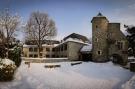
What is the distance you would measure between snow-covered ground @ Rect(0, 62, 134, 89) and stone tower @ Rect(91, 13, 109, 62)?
197 centimetres

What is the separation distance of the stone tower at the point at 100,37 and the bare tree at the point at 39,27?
5688mm

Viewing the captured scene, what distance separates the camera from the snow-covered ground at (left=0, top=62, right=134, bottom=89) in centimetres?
1458

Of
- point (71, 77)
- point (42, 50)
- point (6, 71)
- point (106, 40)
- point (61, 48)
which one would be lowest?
point (71, 77)

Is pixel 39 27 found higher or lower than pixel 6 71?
higher

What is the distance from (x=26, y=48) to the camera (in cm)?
3444

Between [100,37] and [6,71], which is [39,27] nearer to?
[100,37]

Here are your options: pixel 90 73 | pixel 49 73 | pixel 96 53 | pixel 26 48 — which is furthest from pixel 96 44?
pixel 26 48

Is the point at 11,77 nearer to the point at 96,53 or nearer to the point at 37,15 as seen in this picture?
the point at 96,53

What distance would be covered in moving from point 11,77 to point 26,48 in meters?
19.3

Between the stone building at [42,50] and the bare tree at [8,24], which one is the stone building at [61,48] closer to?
the stone building at [42,50]

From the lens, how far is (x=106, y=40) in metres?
23.6

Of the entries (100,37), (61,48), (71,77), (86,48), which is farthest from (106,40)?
(71,77)

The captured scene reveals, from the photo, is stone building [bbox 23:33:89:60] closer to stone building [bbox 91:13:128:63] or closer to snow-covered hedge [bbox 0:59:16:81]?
stone building [bbox 91:13:128:63]

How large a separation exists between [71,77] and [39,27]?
11.9 meters
